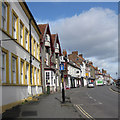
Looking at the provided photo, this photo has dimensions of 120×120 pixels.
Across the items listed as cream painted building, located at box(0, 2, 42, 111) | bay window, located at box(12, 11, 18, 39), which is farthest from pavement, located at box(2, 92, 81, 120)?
bay window, located at box(12, 11, 18, 39)

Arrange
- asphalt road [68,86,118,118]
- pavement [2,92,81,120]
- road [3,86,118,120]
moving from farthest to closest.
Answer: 1. asphalt road [68,86,118,118]
2. road [3,86,118,120]
3. pavement [2,92,81,120]

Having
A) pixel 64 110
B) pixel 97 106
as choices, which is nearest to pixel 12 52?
pixel 64 110

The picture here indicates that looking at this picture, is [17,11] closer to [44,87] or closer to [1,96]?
[1,96]

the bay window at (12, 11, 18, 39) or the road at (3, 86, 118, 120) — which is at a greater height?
the bay window at (12, 11, 18, 39)

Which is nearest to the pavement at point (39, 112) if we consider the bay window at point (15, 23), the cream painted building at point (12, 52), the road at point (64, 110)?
the road at point (64, 110)

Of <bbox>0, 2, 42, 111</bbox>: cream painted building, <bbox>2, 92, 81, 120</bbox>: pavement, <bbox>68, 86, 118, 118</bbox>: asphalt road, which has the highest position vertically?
<bbox>0, 2, 42, 111</bbox>: cream painted building

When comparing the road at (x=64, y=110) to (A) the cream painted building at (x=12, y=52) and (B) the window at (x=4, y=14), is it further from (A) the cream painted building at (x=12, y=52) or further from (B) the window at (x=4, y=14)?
(B) the window at (x=4, y=14)

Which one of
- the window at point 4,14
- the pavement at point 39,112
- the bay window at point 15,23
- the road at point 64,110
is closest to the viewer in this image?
the pavement at point 39,112

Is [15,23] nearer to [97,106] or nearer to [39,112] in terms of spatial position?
[39,112]

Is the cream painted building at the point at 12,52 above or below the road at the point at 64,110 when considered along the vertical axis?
above

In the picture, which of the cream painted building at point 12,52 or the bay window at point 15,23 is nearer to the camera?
the cream painted building at point 12,52

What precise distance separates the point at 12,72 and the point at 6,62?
5.32 ft

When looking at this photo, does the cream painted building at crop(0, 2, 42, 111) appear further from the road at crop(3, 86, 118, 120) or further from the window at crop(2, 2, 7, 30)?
the road at crop(3, 86, 118, 120)

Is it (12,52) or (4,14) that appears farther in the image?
(12,52)
